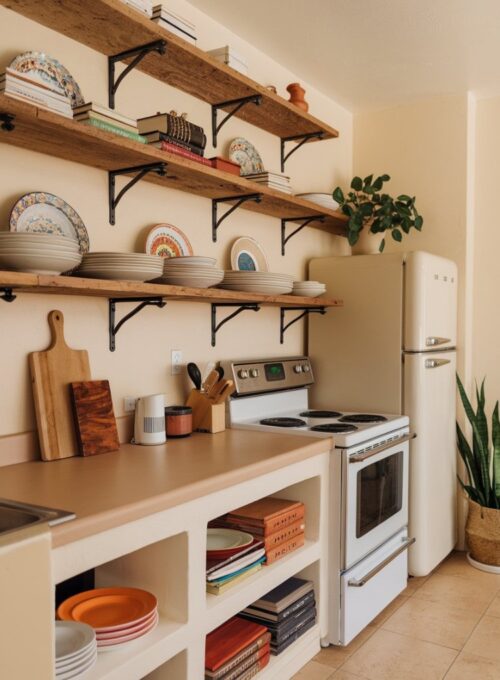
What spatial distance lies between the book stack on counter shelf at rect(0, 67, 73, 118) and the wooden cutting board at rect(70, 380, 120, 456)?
2.89ft

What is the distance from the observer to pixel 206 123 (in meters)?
2.83

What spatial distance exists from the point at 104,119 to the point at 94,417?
98 centimetres

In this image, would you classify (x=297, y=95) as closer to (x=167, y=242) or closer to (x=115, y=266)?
(x=167, y=242)

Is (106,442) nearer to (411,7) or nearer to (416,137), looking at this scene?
(411,7)

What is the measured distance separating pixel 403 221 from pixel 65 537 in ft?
8.92

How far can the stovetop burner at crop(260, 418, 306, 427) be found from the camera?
2.80m

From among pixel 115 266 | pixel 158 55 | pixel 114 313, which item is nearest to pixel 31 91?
pixel 115 266

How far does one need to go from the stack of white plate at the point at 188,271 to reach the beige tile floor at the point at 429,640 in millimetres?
1513

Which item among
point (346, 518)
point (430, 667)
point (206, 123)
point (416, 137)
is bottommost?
point (430, 667)

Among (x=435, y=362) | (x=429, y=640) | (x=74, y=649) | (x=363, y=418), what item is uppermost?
(x=435, y=362)

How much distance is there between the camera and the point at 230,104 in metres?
2.81

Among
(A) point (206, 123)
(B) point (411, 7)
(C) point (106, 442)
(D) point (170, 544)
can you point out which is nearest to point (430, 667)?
(D) point (170, 544)

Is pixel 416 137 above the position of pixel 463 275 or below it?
above

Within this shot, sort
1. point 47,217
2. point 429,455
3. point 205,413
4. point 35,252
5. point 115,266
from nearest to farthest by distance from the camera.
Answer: point 35,252, point 115,266, point 47,217, point 205,413, point 429,455
